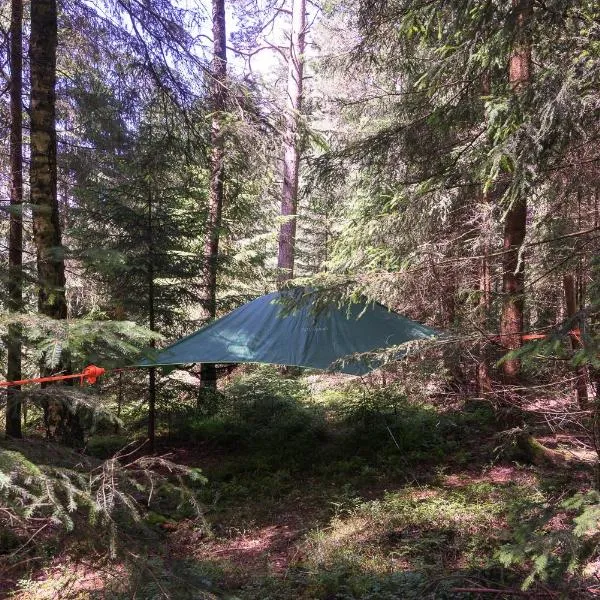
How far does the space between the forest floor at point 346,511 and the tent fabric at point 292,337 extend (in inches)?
49.5

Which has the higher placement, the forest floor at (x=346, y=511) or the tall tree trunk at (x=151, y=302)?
the tall tree trunk at (x=151, y=302)

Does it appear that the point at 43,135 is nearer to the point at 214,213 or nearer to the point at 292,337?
the point at 292,337

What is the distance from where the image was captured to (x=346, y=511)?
529 cm

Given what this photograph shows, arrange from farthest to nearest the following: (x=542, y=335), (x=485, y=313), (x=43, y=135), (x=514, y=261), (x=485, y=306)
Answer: (x=485, y=313), (x=485, y=306), (x=514, y=261), (x=43, y=135), (x=542, y=335)

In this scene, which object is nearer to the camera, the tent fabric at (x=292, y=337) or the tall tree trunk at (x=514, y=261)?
the tall tree trunk at (x=514, y=261)

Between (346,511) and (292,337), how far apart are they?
2221 mm

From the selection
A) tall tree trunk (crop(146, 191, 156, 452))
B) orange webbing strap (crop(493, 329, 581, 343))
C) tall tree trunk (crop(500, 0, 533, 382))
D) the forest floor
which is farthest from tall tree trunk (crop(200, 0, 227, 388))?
orange webbing strap (crop(493, 329, 581, 343))

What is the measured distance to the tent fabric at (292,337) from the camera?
623 centimetres

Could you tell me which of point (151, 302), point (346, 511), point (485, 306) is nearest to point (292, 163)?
point (151, 302)

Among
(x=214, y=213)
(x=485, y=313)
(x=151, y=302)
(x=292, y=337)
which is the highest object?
(x=214, y=213)

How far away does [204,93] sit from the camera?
5.51 metres

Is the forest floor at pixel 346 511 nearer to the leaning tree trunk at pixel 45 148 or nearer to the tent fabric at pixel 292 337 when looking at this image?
the tent fabric at pixel 292 337

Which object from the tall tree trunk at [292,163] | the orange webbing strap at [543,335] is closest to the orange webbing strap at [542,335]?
the orange webbing strap at [543,335]

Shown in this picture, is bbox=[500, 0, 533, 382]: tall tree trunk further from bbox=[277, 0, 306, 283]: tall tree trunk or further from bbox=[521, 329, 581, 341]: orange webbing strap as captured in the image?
bbox=[277, 0, 306, 283]: tall tree trunk
